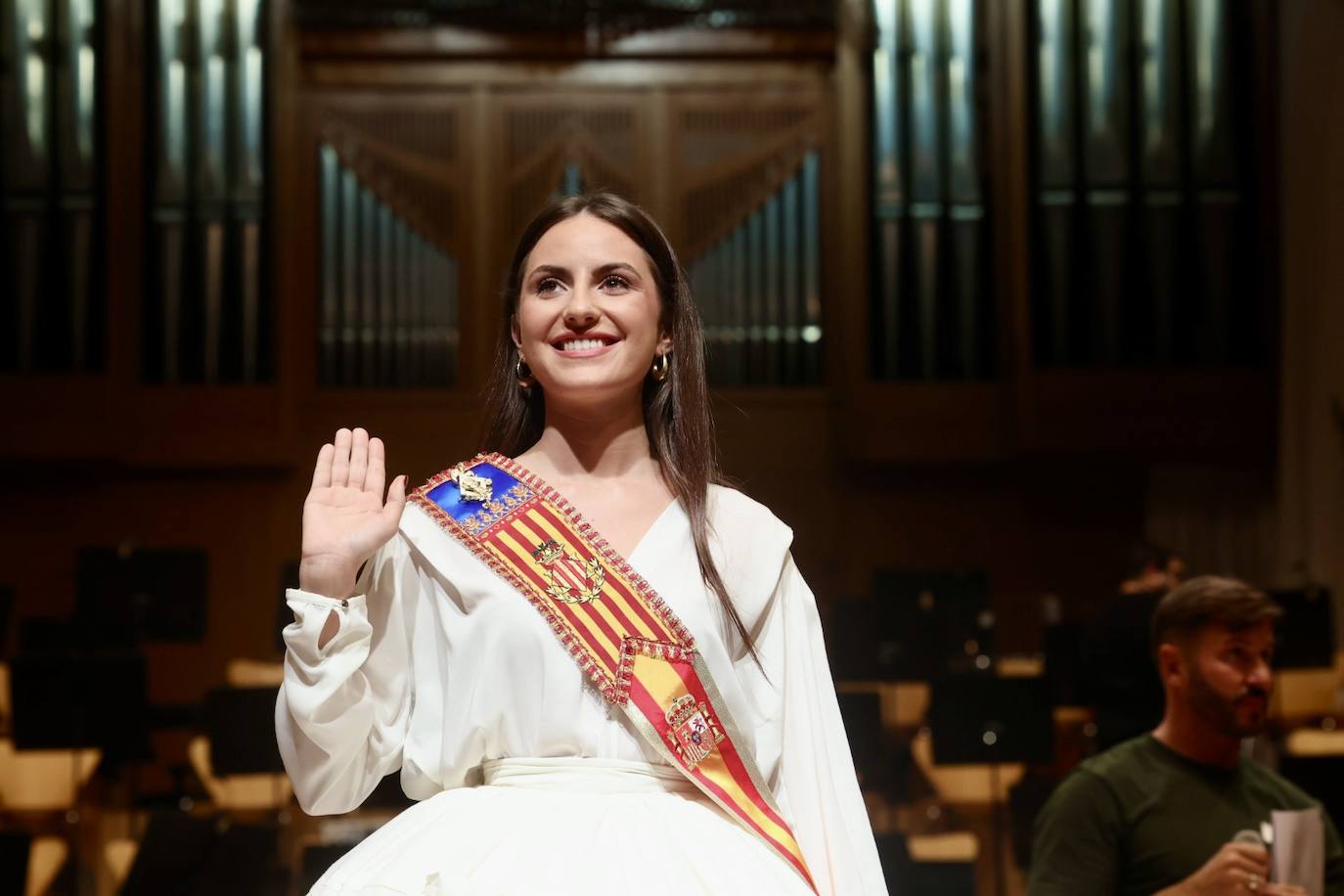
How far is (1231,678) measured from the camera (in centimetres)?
326

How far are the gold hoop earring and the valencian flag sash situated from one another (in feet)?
0.78

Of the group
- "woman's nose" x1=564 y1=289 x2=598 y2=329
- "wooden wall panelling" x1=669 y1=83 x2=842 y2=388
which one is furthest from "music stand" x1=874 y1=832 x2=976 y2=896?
"wooden wall panelling" x1=669 y1=83 x2=842 y2=388

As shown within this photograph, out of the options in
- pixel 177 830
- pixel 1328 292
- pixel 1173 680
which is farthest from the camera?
pixel 1328 292

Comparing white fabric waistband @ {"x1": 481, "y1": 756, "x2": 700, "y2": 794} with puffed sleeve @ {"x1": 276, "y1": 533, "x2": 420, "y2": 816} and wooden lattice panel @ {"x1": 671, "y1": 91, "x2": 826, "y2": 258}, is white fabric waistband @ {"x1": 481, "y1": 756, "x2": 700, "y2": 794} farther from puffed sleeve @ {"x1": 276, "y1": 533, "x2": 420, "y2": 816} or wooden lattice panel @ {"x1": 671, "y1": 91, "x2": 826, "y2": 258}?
wooden lattice panel @ {"x1": 671, "y1": 91, "x2": 826, "y2": 258}

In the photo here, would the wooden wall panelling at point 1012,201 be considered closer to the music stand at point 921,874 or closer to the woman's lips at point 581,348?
the music stand at point 921,874

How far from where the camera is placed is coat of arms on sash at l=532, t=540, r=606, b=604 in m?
2.00

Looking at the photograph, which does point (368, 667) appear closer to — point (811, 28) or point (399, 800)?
point (399, 800)

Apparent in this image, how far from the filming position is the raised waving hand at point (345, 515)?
1884 mm

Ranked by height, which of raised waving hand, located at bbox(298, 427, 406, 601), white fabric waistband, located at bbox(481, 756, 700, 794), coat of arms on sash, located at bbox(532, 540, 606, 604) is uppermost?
raised waving hand, located at bbox(298, 427, 406, 601)

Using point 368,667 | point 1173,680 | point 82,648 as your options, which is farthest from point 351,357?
point 368,667

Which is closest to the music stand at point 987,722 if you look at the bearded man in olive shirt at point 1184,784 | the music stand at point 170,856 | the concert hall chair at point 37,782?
the bearded man in olive shirt at point 1184,784

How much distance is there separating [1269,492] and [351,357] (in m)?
4.57

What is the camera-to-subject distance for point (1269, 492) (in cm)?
816

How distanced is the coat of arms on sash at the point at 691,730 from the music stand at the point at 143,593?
4616mm
